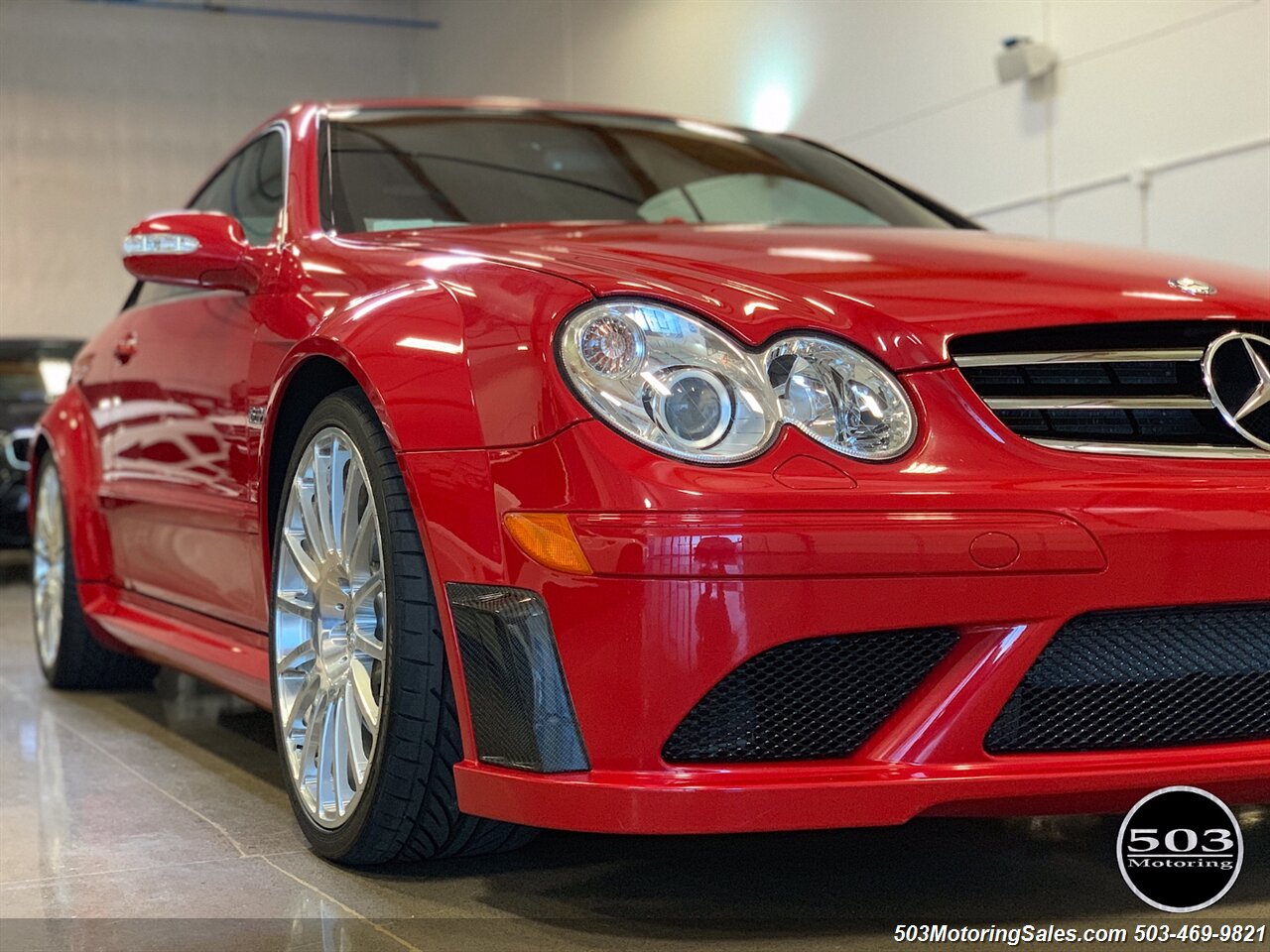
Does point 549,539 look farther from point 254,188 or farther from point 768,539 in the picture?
point 254,188

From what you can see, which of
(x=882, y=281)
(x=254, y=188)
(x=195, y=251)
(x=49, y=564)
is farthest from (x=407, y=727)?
(x=49, y=564)

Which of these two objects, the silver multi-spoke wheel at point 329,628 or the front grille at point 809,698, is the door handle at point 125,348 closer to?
the silver multi-spoke wheel at point 329,628

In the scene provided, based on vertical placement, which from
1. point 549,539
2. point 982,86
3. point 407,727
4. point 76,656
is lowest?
point 76,656

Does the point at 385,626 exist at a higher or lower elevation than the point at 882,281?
lower

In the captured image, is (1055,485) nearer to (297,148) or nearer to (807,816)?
(807,816)

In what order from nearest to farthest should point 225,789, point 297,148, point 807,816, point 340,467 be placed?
point 807,816
point 340,467
point 225,789
point 297,148

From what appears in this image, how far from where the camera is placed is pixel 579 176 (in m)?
3.22

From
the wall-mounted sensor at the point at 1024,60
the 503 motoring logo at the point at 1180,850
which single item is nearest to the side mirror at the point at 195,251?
the 503 motoring logo at the point at 1180,850

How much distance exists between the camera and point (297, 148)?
10.2 ft

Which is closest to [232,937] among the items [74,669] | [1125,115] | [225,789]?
[225,789]

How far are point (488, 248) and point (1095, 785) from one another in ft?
3.56

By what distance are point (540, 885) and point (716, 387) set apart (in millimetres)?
726

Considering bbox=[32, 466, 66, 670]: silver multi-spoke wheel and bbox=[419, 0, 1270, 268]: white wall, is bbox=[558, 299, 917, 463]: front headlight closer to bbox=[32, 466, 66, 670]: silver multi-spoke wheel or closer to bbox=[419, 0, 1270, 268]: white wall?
bbox=[32, 466, 66, 670]: silver multi-spoke wheel

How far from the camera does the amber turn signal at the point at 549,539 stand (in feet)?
6.03
